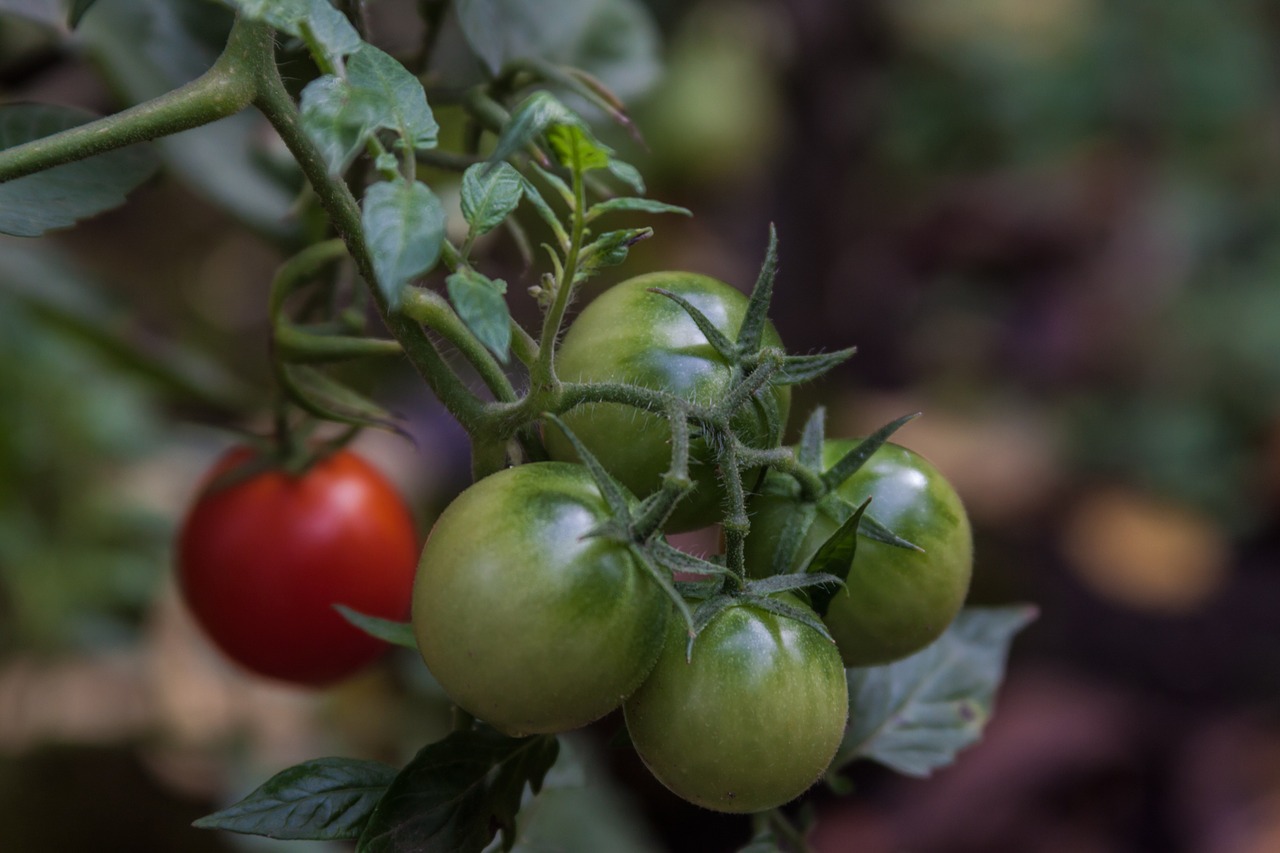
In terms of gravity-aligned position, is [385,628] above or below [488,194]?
below

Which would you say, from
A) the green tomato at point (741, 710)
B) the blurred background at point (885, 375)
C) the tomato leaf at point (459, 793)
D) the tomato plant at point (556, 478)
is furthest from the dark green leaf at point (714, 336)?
the blurred background at point (885, 375)

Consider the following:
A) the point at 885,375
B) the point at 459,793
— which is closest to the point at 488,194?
the point at 459,793

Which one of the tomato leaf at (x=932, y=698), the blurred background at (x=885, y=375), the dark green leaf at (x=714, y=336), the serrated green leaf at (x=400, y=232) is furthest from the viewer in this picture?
the blurred background at (x=885, y=375)

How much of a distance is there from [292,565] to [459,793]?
0.31 meters

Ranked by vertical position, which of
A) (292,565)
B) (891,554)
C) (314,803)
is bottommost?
(292,565)

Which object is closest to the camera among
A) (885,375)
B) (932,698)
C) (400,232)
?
(400,232)

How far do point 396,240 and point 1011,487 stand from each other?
254 cm

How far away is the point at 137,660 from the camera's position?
62.7 inches

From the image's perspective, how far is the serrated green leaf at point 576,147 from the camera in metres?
0.43

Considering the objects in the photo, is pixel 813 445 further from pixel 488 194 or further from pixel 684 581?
pixel 488 194

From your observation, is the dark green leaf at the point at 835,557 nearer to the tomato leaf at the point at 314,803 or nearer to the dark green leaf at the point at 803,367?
the dark green leaf at the point at 803,367

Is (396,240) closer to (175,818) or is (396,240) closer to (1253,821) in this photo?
(175,818)

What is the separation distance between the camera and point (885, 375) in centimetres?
301

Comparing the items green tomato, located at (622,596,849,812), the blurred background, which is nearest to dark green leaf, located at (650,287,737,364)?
green tomato, located at (622,596,849,812)
